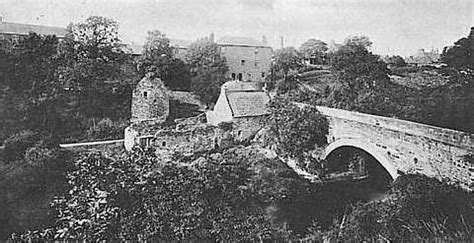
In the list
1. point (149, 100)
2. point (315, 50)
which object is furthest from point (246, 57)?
point (149, 100)

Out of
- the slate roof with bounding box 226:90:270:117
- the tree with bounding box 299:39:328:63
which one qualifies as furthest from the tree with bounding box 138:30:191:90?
the tree with bounding box 299:39:328:63

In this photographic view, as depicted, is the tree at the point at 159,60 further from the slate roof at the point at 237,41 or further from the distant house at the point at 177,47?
the slate roof at the point at 237,41

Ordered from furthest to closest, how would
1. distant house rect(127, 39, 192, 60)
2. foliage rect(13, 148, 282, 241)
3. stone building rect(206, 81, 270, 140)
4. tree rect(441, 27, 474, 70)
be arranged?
distant house rect(127, 39, 192, 60) → stone building rect(206, 81, 270, 140) → tree rect(441, 27, 474, 70) → foliage rect(13, 148, 282, 241)

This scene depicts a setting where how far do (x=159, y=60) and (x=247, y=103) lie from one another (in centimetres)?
564

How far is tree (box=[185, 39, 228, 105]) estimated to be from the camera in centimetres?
1961

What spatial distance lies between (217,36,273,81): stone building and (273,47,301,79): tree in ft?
3.43

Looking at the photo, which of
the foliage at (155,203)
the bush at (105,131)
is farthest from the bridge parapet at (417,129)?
the bush at (105,131)

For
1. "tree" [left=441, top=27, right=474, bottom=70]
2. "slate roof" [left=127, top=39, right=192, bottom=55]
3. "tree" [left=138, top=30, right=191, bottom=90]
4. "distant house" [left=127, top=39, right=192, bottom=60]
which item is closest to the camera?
"tree" [left=441, top=27, right=474, bottom=70]

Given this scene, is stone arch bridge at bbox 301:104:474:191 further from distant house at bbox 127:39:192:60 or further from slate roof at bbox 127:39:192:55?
slate roof at bbox 127:39:192:55

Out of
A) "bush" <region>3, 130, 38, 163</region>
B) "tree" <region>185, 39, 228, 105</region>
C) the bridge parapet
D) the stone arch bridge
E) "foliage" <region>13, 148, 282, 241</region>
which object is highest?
"tree" <region>185, 39, 228, 105</region>

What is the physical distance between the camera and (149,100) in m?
16.0

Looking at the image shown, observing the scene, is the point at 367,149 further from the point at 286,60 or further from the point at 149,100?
the point at 286,60

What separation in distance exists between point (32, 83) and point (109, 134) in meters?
3.64

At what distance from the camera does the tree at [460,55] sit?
10414 millimetres
